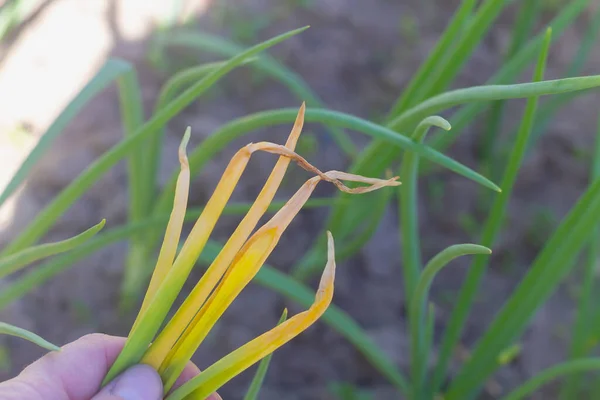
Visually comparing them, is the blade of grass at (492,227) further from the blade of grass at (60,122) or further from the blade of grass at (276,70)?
the blade of grass at (60,122)

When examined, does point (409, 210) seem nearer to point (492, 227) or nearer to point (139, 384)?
point (492, 227)

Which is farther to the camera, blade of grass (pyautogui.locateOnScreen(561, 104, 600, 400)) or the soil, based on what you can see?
the soil

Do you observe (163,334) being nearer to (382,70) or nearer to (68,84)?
(68,84)

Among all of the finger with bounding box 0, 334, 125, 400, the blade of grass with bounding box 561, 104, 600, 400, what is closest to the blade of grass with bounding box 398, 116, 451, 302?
the blade of grass with bounding box 561, 104, 600, 400

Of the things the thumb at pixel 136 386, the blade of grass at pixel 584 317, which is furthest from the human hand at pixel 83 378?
the blade of grass at pixel 584 317

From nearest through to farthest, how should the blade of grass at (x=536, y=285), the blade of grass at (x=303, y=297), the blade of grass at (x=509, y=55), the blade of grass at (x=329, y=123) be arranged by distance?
1. the blade of grass at (x=329, y=123)
2. the blade of grass at (x=536, y=285)
3. the blade of grass at (x=303, y=297)
4. the blade of grass at (x=509, y=55)

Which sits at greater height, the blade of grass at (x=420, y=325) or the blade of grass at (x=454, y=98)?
the blade of grass at (x=454, y=98)

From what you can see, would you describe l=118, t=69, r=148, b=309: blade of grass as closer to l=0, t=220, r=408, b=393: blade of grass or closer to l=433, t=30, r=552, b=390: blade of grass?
l=0, t=220, r=408, b=393: blade of grass
